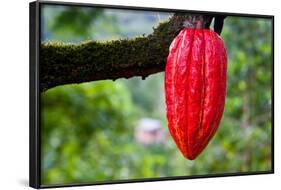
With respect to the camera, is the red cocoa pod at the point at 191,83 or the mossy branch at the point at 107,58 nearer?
the mossy branch at the point at 107,58

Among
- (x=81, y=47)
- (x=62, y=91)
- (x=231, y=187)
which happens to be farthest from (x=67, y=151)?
(x=231, y=187)

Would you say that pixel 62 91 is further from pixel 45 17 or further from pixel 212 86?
pixel 212 86

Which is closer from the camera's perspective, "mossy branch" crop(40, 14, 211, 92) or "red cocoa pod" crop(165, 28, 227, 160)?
"mossy branch" crop(40, 14, 211, 92)
